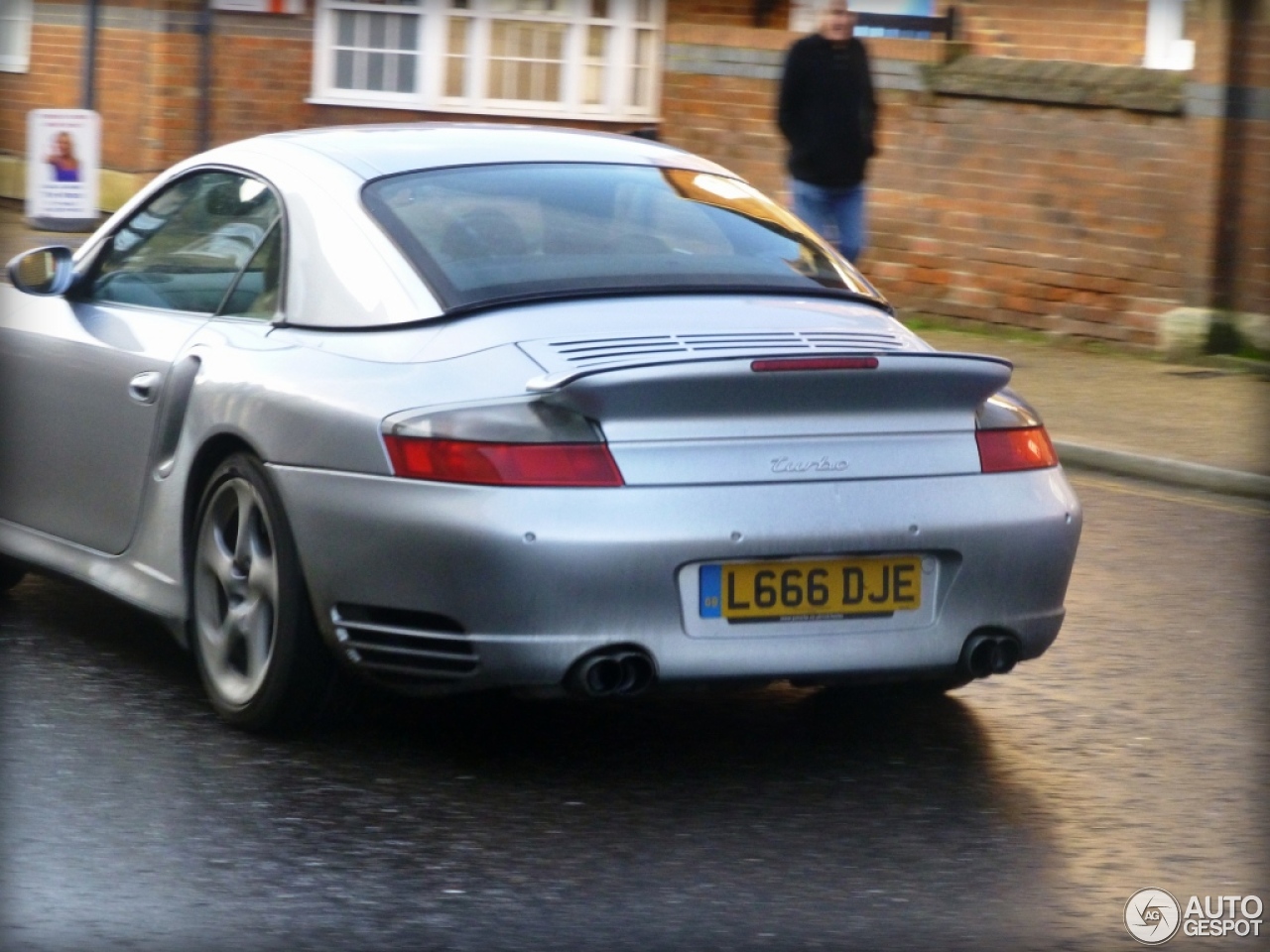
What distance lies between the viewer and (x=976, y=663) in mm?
4867

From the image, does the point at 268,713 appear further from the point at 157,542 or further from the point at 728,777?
the point at 728,777

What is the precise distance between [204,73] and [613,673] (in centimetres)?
1677

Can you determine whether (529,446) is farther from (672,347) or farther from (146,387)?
(146,387)

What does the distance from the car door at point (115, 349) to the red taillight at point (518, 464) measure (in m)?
1.13

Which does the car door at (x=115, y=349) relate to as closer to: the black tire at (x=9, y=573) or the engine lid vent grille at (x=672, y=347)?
the black tire at (x=9, y=573)

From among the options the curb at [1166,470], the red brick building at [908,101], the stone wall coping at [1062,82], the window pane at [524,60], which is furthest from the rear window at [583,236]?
the window pane at [524,60]

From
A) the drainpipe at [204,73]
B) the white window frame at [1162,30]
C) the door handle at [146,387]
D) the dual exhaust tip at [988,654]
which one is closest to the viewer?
the dual exhaust tip at [988,654]

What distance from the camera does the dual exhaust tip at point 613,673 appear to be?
4535 mm

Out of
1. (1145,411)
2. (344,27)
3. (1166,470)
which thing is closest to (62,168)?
(344,27)

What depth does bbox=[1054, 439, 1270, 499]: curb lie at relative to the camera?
9312mm

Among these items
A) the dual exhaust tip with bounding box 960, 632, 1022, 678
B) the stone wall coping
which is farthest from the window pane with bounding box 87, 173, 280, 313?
the stone wall coping

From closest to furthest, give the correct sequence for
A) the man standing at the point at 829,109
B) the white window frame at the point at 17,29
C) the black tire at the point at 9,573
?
1. the black tire at the point at 9,573
2. the man standing at the point at 829,109
3. the white window frame at the point at 17,29

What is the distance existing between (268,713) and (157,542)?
68 centimetres

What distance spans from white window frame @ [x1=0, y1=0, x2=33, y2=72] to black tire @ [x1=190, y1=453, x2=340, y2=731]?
688 inches
